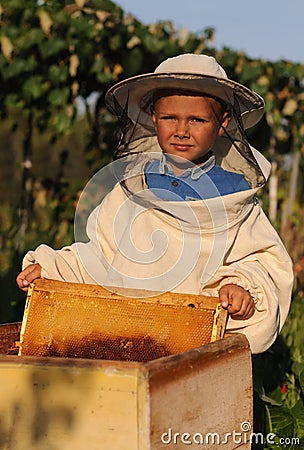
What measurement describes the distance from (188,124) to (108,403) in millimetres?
1167

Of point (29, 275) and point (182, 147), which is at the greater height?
point (182, 147)

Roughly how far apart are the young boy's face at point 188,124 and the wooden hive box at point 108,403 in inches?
34.6

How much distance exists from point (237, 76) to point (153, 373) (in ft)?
18.6

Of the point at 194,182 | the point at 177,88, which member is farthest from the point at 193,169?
the point at 177,88

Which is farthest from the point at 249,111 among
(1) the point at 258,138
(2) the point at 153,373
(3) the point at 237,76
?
(1) the point at 258,138

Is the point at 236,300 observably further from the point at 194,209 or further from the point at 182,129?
the point at 182,129

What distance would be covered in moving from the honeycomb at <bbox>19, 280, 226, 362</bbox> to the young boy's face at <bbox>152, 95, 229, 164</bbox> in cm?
59

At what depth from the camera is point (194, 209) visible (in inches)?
A: 102

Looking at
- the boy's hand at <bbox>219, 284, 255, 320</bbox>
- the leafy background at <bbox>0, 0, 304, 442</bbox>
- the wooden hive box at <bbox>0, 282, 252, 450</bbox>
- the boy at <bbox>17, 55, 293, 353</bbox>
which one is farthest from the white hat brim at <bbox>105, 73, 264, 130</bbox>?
the leafy background at <bbox>0, 0, 304, 442</bbox>

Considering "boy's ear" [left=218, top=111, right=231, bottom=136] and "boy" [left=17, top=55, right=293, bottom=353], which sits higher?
"boy's ear" [left=218, top=111, right=231, bottom=136]

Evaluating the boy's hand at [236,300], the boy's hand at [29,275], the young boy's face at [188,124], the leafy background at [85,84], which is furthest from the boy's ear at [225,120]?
the leafy background at [85,84]

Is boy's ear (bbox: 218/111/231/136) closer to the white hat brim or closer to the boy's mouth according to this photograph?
the white hat brim

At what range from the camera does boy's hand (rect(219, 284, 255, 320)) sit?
7.96 feet

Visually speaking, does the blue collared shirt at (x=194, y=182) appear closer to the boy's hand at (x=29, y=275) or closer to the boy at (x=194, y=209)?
the boy at (x=194, y=209)
